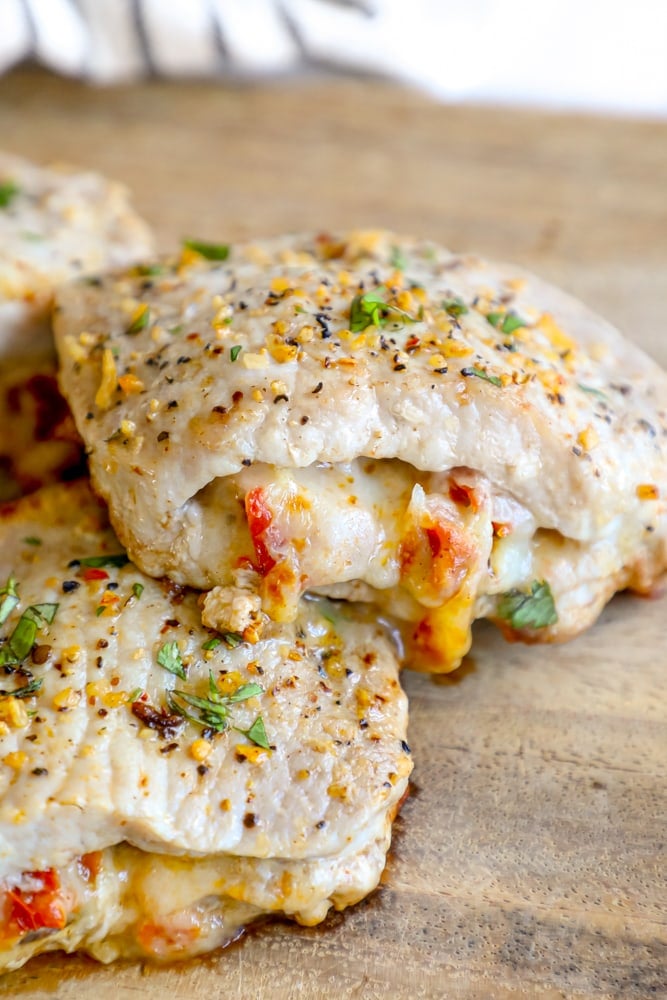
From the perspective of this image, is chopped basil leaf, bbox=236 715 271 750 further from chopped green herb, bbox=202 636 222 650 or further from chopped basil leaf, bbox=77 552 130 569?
chopped basil leaf, bbox=77 552 130 569

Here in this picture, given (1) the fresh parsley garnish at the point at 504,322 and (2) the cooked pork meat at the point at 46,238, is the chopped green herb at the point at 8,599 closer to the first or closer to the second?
(2) the cooked pork meat at the point at 46,238

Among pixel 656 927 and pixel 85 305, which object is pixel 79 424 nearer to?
pixel 85 305

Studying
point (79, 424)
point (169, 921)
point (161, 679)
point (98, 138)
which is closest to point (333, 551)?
point (161, 679)

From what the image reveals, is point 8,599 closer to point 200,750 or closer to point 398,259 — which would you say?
point 200,750

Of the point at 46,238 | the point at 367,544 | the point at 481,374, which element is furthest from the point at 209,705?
the point at 46,238

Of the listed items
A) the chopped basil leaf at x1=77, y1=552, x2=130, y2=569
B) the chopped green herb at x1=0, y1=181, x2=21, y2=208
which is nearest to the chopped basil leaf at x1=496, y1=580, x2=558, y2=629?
the chopped basil leaf at x1=77, y1=552, x2=130, y2=569

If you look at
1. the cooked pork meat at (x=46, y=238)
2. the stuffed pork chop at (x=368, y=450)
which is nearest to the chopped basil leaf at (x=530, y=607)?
the stuffed pork chop at (x=368, y=450)

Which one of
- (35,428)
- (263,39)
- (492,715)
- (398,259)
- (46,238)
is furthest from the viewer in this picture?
(263,39)
